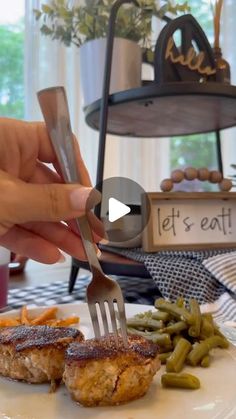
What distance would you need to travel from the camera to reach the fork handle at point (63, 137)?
453 millimetres

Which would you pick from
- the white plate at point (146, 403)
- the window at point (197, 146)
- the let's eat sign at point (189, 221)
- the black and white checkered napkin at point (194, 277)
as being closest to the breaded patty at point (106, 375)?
the white plate at point (146, 403)

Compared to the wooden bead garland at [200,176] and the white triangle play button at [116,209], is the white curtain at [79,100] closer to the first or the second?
the wooden bead garland at [200,176]

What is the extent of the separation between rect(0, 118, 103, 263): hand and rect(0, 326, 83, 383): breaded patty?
0.12 meters

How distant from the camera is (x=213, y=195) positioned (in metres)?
0.96

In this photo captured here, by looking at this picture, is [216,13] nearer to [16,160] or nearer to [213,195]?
[213,195]

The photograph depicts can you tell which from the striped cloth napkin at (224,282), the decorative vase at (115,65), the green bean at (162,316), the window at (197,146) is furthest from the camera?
the window at (197,146)

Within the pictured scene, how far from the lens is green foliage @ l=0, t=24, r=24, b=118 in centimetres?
164

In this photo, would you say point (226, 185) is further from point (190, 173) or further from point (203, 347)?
point (203, 347)

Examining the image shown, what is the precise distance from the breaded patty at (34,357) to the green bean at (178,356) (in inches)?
4.1

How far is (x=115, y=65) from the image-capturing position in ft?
3.38

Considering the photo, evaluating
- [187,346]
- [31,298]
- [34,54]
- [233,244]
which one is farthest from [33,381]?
[34,54]

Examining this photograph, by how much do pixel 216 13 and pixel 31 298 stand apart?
0.88 metres

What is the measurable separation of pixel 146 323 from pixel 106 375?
0.19m

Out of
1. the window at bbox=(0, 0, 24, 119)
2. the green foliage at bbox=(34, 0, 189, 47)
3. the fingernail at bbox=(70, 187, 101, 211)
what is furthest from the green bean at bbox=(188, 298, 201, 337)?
the window at bbox=(0, 0, 24, 119)
